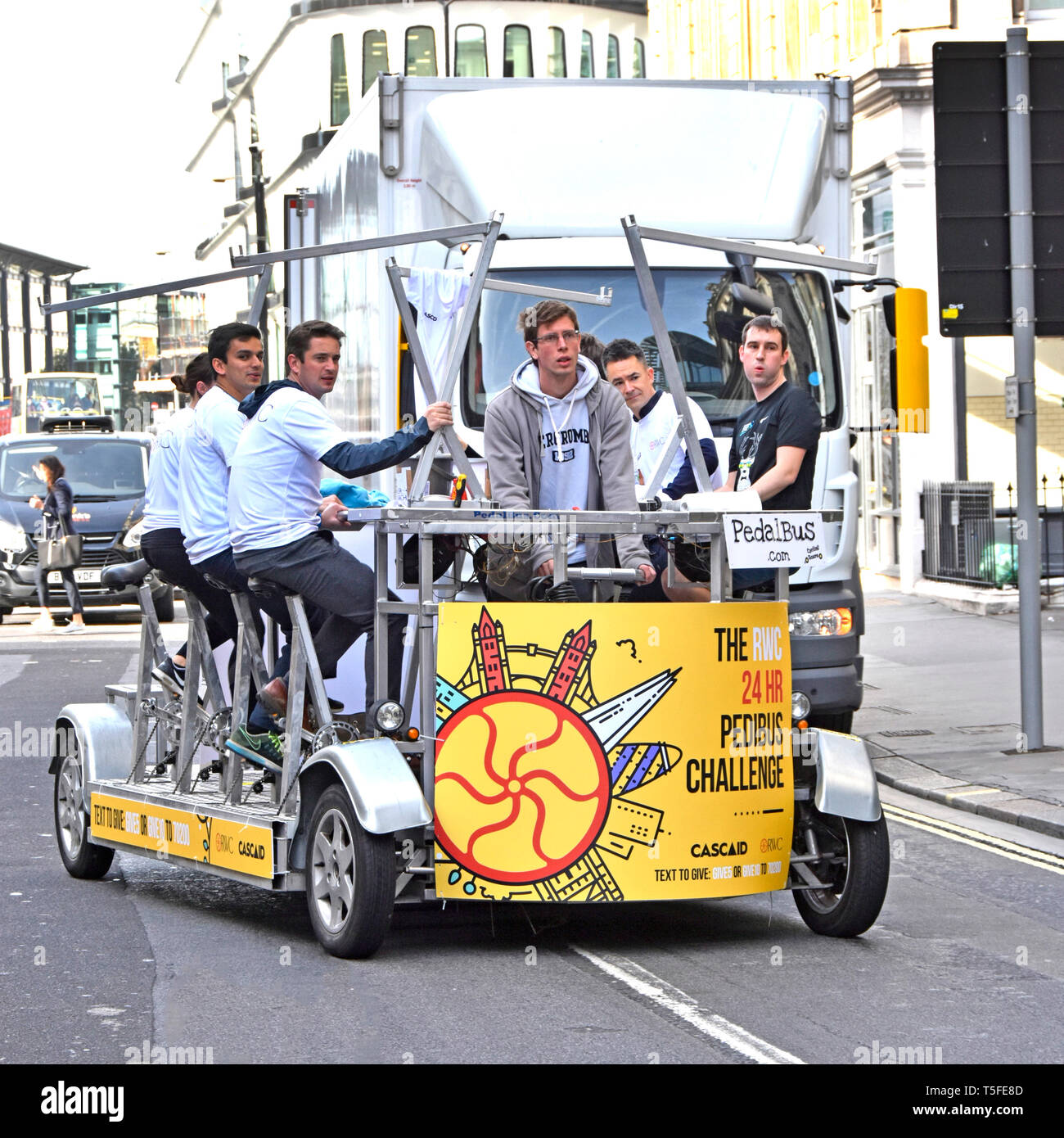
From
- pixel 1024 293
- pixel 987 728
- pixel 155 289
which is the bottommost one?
pixel 987 728

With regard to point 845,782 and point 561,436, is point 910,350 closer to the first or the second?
point 561,436

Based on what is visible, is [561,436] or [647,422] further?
[647,422]

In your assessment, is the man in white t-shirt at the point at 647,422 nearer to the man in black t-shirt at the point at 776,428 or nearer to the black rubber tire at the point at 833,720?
the man in black t-shirt at the point at 776,428

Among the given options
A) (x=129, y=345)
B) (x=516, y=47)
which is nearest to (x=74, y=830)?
(x=516, y=47)

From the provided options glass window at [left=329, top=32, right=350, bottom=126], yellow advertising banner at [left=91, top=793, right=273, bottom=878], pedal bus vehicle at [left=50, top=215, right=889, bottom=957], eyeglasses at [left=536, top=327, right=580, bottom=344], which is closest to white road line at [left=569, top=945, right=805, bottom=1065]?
pedal bus vehicle at [left=50, top=215, right=889, bottom=957]

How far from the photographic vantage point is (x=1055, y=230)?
1255 cm

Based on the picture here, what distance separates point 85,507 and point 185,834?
1747 cm

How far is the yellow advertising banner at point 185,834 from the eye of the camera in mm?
7137

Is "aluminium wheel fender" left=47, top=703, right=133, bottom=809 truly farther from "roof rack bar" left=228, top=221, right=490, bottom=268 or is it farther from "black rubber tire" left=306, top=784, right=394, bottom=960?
"roof rack bar" left=228, top=221, right=490, bottom=268

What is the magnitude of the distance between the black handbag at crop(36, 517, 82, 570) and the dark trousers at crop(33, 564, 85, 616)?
164 millimetres

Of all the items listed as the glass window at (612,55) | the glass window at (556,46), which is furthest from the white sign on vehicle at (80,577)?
the glass window at (612,55)

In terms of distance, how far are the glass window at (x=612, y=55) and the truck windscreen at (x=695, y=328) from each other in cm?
6696

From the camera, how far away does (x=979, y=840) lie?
9.73 m

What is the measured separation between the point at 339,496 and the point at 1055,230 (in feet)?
22.1
